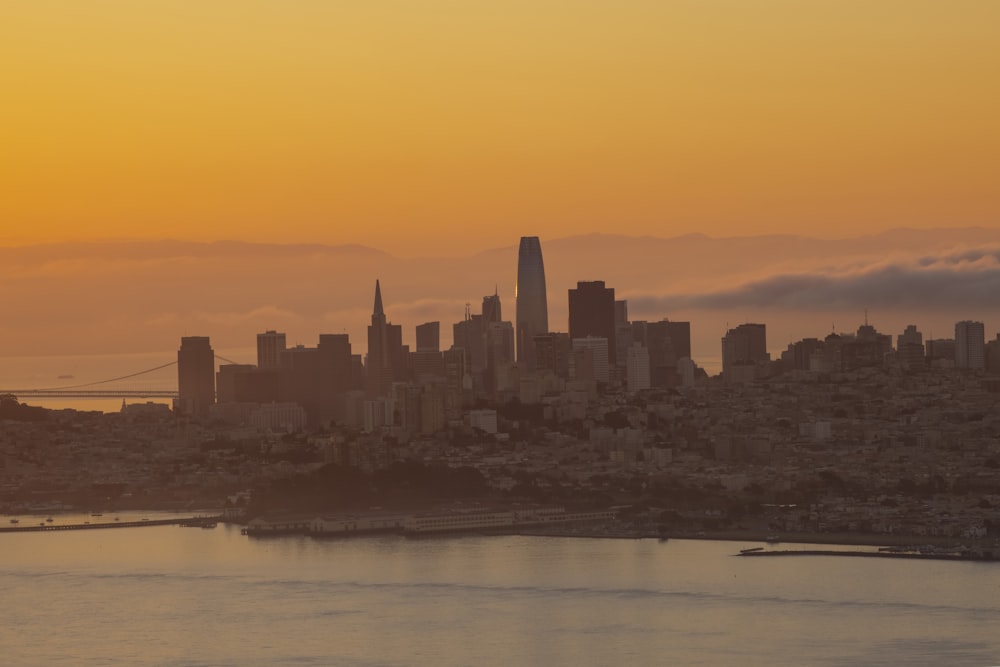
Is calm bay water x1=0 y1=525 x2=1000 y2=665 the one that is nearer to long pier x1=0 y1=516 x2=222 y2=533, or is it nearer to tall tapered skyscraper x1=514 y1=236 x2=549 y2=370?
long pier x1=0 y1=516 x2=222 y2=533

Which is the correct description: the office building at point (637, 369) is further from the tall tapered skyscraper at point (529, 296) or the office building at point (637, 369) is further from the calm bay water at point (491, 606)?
the calm bay water at point (491, 606)

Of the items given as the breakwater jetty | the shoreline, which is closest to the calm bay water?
the breakwater jetty

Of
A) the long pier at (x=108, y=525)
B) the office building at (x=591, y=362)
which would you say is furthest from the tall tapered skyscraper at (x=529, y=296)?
the long pier at (x=108, y=525)

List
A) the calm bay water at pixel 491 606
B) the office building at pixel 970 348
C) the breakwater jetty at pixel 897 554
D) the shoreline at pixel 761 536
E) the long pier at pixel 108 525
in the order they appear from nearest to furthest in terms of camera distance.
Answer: the calm bay water at pixel 491 606, the breakwater jetty at pixel 897 554, the shoreline at pixel 761 536, the long pier at pixel 108 525, the office building at pixel 970 348

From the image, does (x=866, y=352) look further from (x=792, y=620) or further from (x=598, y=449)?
(x=792, y=620)

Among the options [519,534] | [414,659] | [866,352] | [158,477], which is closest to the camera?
[414,659]

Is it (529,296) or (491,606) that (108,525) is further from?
(529,296)

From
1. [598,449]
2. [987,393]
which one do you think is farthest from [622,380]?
[598,449]
